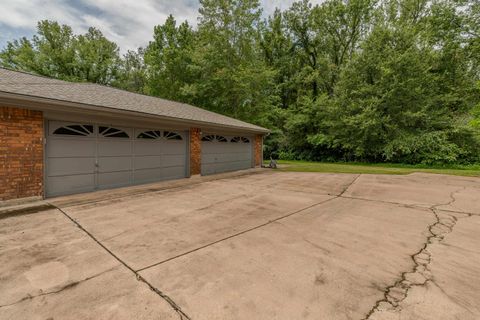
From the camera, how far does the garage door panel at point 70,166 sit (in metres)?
5.85

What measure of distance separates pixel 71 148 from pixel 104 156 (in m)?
0.88

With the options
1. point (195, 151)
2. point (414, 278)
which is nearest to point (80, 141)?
point (195, 151)

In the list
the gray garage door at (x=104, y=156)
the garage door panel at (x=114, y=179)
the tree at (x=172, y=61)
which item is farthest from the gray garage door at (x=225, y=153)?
the tree at (x=172, y=61)

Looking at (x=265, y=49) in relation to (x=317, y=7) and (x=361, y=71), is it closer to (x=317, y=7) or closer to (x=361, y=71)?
(x=317, y=7)

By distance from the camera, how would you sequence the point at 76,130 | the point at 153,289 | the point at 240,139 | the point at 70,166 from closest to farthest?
the point at 153,289 → the point at 70,166 → the point at 76,130 → the point at 240,139

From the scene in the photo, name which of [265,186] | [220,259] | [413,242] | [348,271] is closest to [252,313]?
[220,259]

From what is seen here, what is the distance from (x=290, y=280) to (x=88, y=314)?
1.90 m

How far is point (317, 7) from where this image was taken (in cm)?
2334

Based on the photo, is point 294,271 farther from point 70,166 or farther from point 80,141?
point 80,141

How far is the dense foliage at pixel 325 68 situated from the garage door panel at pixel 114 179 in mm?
13382

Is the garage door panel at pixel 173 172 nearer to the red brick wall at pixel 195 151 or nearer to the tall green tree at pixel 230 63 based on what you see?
the red brick wall at pixel 195 151

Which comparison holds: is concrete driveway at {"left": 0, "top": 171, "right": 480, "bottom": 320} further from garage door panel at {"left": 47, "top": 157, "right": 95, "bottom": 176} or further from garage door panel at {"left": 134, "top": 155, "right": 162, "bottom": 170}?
garage door panel at {"left": 134, "top": 155, "right": 162, "bottom": 170}

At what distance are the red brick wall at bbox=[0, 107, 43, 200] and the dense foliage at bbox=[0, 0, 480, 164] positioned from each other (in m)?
14.8

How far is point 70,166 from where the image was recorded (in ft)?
20.2
